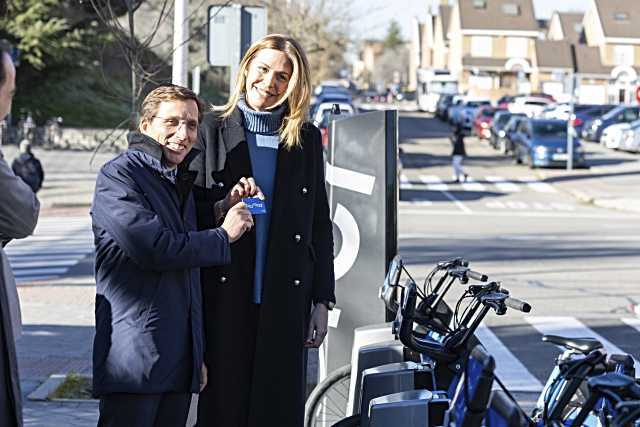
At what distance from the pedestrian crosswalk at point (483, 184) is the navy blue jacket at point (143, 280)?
2873cm

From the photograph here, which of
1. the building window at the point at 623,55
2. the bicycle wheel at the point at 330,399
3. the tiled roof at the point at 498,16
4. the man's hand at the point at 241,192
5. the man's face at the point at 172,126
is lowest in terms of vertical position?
the bicycle wheel at the point at 330,399

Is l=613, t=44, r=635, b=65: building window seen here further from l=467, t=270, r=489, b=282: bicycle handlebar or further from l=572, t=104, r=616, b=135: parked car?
l=467, t=270, r=489, b=282: bicycle handlebar

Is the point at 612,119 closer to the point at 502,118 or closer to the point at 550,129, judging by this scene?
the point at 502,118

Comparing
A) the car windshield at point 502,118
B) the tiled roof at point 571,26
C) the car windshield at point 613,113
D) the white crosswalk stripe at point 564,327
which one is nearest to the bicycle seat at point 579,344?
the white crosswalk stripe at point 564,327

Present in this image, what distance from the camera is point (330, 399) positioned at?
6355mm

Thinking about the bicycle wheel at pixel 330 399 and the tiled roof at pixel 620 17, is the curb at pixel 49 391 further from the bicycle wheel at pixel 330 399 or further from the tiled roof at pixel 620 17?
the tiled roof at pixel 620 17

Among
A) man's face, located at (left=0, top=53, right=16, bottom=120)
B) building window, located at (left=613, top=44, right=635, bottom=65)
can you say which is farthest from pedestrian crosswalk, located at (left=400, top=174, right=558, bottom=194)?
man's face, located at (left=0, top=53, right=16, bottom=120)

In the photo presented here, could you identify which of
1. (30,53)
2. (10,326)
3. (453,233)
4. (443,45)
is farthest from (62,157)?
(443,45)

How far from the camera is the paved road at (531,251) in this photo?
11305mm

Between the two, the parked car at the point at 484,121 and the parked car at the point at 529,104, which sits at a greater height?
the parked car at the point at 529,104

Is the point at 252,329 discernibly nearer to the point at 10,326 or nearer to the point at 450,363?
the point at 450,363

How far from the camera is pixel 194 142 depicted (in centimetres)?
473

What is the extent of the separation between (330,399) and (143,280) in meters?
2.20

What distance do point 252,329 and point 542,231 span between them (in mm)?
17744
